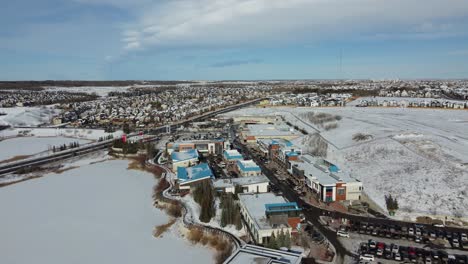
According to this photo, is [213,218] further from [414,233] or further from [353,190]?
[414,233]

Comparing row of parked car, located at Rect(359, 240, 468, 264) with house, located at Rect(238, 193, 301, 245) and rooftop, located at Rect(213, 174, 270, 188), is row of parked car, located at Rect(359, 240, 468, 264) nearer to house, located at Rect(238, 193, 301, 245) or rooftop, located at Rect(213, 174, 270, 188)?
house, located at Rect(238, 193, 301, 245)

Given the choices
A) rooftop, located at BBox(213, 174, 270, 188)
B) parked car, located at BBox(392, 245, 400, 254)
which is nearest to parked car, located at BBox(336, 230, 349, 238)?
parked car, located at BBox(392, 245, 400, 254)

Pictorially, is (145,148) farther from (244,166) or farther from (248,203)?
(248,203)

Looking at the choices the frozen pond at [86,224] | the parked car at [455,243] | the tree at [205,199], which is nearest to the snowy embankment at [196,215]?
the tree at [205,199]

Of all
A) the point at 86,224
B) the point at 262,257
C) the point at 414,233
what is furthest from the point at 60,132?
the point at 414,233

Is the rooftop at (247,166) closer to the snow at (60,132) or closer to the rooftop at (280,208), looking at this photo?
the rooftop at (280,208)

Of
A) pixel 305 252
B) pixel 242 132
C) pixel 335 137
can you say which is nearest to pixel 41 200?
pixel 305 252
